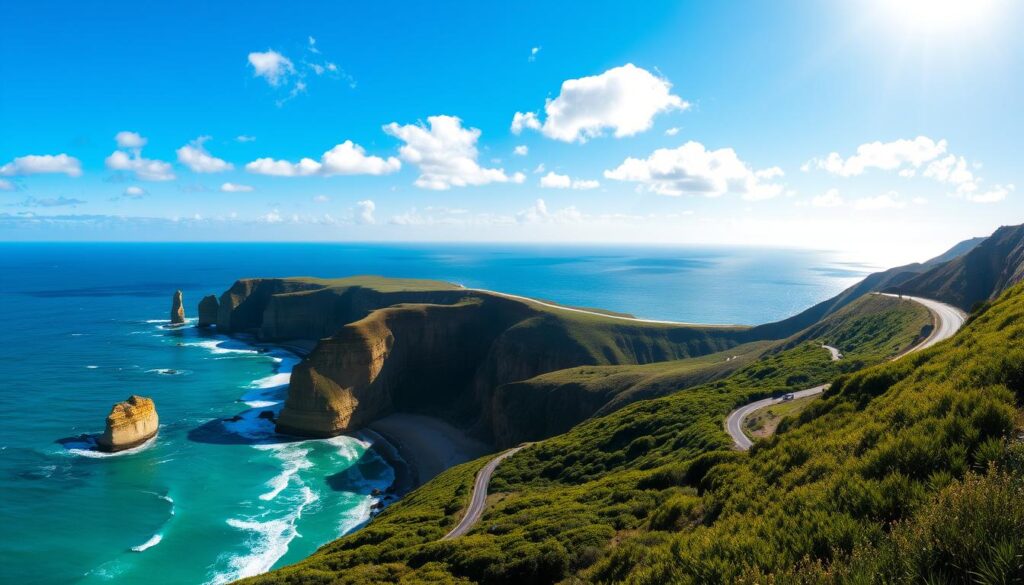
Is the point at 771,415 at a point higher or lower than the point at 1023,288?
lower

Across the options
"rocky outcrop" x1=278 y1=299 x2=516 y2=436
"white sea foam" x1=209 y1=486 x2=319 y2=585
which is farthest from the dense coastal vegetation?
"rocky outcrop" x1=278 y1=299 x2=516 y2=436

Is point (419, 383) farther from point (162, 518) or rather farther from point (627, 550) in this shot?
point (627, 550)

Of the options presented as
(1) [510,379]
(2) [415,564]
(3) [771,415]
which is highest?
(3) [771,415]

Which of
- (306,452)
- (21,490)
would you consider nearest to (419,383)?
(306,452)

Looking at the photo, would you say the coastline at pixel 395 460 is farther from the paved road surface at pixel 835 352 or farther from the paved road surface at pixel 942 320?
the paved road surface at pixel 942 320

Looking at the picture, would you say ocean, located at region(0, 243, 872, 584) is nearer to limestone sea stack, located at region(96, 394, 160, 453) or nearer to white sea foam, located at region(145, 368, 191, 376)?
white sea foam, located at region(145, 368, 191, 376)

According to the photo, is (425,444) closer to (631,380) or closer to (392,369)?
(392,369)

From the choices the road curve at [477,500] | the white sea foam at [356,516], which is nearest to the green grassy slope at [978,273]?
the road curve at [477,500]
